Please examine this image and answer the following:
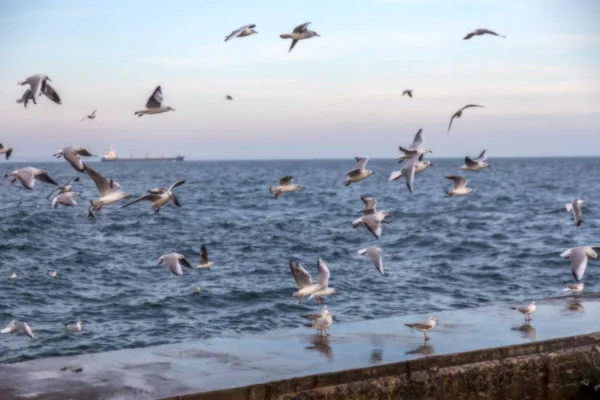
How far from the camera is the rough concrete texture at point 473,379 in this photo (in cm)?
592

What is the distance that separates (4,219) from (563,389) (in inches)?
1069

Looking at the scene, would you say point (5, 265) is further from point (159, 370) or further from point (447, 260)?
point (159, 370)

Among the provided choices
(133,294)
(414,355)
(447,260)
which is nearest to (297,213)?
(447,260)

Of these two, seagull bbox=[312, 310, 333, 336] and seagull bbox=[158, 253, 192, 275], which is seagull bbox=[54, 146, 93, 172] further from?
seagull bbox=[312, 310, 333, 336]

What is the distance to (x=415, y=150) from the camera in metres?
10.9

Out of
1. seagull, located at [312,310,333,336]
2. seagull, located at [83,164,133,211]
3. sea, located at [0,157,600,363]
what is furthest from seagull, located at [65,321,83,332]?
seagull, located at [312,310,333,336]

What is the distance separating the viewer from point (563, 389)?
687 cm

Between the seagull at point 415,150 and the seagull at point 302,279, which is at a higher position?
the seagull at point 415,150

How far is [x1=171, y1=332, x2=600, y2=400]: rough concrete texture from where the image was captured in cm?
592

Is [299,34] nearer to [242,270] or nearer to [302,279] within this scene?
[302,279]

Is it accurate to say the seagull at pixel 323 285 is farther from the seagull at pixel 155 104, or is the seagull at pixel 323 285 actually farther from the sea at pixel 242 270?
the seagull at pixel 155 104

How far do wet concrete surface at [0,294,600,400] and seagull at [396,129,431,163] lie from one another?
121 inches

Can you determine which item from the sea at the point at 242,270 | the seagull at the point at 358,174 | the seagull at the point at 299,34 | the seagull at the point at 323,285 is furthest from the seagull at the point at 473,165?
the seagull at the point at 323,285

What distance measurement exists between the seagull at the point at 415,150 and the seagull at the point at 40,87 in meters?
4.35
